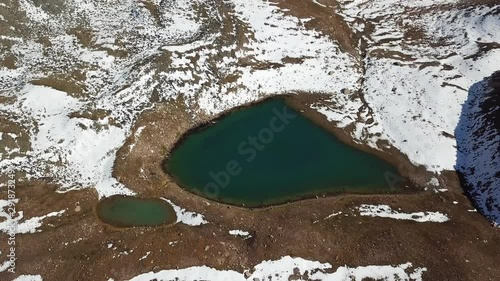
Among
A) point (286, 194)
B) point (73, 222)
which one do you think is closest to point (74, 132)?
point (73, 222)

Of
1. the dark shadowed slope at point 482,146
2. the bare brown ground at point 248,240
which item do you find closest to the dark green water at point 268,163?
the bare brown ground at point 248,240

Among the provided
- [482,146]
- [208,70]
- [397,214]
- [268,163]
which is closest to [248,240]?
[268,163]

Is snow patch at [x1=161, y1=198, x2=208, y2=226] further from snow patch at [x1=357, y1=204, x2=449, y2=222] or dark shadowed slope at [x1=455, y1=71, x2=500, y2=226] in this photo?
dark shadowed slope at [x1=455, y1=71, x2=500, y2=226]

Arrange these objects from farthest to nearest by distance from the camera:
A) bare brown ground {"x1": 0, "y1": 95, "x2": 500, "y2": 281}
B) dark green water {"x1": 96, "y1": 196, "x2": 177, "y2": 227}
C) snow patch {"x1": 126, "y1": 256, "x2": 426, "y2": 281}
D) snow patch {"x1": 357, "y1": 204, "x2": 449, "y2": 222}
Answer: snow patch {"x1": 357, "y1": 204, "x2": 449, "y2": 222} < dark green water {"x1": 96, "y1": 196, "x2": 177, "y2": 227} < bare brown ground {"x1": 0, "y1": 95, "x2": 500, "y2": 281} < snow patch {"x1": 126, "y1": 256, "x2": 426, "y2": 281}

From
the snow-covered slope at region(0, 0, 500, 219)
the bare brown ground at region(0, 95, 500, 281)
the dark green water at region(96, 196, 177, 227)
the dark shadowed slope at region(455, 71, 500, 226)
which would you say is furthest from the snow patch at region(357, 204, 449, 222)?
the dark green water at region(96, 196, 177, 227)

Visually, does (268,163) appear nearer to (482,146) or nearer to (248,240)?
(248,240)
